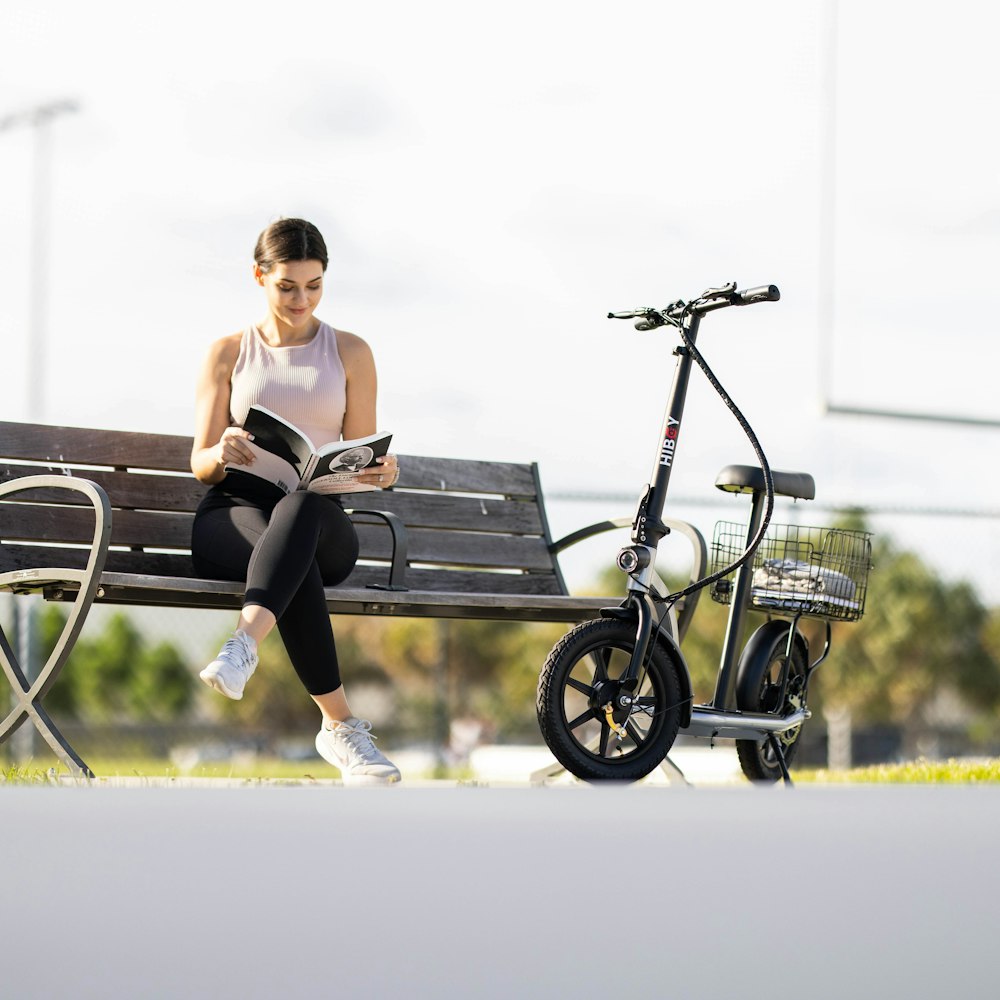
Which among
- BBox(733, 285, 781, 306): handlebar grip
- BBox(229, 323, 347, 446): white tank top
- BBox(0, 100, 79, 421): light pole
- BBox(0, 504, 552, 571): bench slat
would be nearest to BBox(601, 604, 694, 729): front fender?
BBox(733, 285, 781, 306): handlebar grip

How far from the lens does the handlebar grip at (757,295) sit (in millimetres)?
2807

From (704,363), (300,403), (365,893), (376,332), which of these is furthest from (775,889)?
(376,332)

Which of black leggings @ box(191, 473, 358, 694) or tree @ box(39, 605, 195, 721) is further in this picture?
tree @ box(39, 605, 195, 721)

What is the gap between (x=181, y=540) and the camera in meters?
3.72

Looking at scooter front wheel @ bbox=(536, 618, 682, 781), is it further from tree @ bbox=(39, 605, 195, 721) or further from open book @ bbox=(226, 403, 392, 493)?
tree @ bbox=(39, 605, 195, 721)

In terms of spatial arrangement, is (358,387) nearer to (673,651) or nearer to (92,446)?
(92,446)

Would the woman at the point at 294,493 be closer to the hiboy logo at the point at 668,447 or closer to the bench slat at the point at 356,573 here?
the bench slat at the point at 356,573

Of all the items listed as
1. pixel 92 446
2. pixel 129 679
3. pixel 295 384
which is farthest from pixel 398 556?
pixel 129 679

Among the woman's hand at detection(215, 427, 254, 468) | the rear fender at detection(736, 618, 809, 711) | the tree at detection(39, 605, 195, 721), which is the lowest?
the tree at detection(39, 605, 195, 721)

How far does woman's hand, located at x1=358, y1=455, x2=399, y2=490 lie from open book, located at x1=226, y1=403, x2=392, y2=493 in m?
0.01

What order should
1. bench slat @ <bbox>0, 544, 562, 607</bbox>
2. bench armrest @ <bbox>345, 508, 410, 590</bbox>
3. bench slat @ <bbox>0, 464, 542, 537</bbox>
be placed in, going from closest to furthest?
bench slat @ <bbox>0, 544, 562, 607</bbox>, bench armrest @ <bbox>345, 508, 410, 590</bbox>, bench slat @ <bbox>0, 464, 542, 537</bbox>

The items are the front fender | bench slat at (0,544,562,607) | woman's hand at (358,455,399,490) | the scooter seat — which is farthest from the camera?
bench slat at (0,544,562,607)

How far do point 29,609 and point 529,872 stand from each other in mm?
5201

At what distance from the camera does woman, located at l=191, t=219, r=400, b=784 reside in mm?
2889
